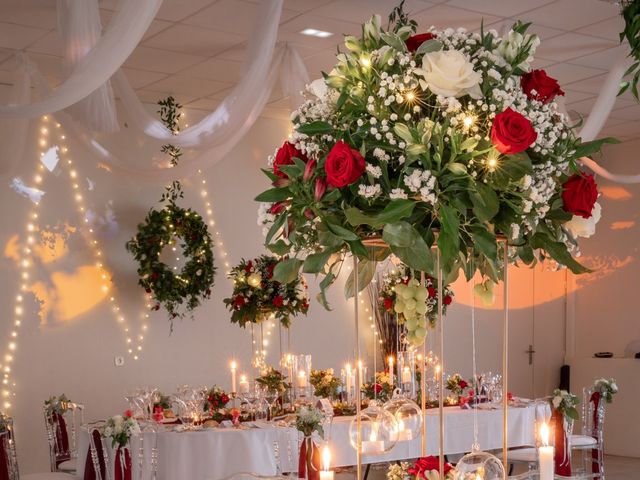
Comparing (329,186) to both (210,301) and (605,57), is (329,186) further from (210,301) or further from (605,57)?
(210,301)

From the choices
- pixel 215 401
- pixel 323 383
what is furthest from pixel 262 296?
pixel 215 401

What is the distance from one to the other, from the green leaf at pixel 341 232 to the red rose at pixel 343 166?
9 centimetres

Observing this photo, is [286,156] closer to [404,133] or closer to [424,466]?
[404,133]

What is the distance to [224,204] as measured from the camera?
31.6 feet

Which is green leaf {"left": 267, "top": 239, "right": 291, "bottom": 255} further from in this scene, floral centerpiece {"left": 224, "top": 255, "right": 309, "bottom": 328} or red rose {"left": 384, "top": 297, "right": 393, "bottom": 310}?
red rose {"left": 384, "top": 297, "right": 393, "bottom": 310}

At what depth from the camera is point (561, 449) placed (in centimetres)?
706

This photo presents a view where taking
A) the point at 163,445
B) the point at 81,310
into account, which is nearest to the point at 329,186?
the point at 163,445

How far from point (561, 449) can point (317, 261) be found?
18.2 ft

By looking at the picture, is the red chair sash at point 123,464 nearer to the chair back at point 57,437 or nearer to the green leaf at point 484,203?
the chair back at point 57,437

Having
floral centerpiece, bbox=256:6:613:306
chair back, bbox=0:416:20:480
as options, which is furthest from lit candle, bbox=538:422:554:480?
chair back, bbox=0:416:20:480

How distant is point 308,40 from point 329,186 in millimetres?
5316

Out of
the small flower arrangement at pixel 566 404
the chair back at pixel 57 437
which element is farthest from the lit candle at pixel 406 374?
the chair back at pixel 57 437

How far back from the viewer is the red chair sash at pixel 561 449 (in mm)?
6969

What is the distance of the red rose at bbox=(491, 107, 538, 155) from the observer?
6.11 ft
